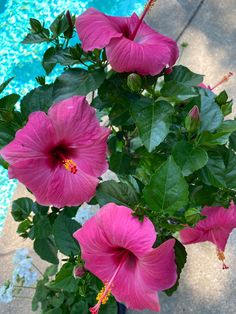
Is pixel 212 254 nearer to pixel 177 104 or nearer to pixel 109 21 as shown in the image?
pixel 177 104

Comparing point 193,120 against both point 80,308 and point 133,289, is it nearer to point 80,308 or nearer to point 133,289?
point 133,289

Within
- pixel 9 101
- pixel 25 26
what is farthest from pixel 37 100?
pixel 25 26

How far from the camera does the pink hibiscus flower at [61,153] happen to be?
0.90m

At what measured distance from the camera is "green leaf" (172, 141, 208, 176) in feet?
3.16

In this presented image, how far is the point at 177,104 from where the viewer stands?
114cm

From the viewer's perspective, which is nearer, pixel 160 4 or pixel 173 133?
pixel 173 133

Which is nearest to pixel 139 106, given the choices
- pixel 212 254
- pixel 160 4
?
pixel 212 254

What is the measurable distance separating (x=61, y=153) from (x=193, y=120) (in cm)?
27

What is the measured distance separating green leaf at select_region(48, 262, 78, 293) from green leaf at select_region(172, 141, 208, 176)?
1.38 ft

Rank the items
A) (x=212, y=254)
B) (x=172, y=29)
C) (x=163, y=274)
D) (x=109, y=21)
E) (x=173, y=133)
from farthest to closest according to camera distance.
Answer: (x=172, y=29), (x=212, y=254), (x=173, y=133), (x=109, y=21), (x=163, y=274)

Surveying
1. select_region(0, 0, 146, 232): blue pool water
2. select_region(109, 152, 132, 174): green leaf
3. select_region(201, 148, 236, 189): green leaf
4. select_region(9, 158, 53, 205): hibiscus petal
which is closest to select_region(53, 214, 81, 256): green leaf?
select_region(109, 152, 132, 174): green leaf

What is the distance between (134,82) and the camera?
37.6 inches

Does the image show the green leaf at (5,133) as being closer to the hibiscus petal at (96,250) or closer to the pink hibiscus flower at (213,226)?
the hibiscus petal at (96,250)

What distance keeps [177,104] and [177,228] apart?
1.07 feet
